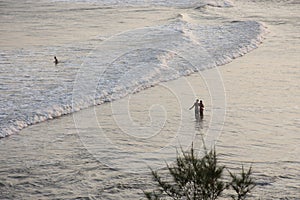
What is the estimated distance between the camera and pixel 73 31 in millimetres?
39406

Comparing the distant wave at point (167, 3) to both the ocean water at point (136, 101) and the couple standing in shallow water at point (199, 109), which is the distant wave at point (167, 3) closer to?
the ocean water at point (136, 101)

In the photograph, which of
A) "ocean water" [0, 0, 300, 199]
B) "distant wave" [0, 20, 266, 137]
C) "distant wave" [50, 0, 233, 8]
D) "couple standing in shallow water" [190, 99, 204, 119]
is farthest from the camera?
"distant wave" [50, 0, 233, 8]

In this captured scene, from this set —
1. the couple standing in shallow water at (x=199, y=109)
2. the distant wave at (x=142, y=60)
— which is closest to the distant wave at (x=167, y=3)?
the distant wave at (x=142, y=60)

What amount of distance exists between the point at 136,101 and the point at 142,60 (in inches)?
274

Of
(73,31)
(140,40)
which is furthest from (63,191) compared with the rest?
(73,31)

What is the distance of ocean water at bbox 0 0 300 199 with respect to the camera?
51.9 ft

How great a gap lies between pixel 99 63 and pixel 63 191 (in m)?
15.1

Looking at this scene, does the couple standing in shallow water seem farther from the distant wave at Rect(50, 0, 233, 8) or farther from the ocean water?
the distant wave at Rect(50, 0, 233, 8)

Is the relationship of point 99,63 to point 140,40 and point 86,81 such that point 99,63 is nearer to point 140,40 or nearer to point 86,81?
point 86,81


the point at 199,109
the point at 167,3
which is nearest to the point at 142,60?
the point at 199,109

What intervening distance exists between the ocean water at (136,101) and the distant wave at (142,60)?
0.22 feet

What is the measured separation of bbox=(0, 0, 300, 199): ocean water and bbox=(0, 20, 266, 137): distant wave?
0.22 feet

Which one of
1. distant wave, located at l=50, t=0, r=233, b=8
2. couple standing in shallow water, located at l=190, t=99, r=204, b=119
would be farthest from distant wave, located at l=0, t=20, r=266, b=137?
distant wave, located at l=50, t=0, r=233, b=8

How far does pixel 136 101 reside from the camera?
22.8 metres
